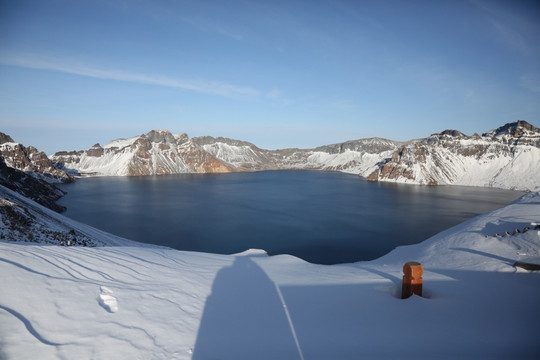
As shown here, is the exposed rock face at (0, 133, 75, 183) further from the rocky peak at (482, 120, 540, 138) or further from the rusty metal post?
the rocky peak at (482, 120, 540, 138)

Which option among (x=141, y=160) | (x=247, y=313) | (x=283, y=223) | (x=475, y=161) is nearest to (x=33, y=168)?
(x=141, y=160)

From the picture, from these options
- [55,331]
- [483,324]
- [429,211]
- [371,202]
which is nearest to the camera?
[55,331]

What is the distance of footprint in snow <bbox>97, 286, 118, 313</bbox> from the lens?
5.06 metres

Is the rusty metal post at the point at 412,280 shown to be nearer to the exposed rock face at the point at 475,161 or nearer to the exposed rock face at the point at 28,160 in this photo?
the exposed rock face at the point at 28,160

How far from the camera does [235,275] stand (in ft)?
30.8

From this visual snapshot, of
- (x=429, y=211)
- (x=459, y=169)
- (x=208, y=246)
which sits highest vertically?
(x=459, y=169)

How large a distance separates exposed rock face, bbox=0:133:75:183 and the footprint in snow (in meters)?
103

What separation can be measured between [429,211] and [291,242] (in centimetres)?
3296

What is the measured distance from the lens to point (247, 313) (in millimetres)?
6219

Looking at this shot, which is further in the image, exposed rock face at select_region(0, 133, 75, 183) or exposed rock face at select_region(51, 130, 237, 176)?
exposed rock face at select_region(51, 130, 237, 176)

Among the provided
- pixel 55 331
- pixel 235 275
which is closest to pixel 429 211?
pixel 235 275

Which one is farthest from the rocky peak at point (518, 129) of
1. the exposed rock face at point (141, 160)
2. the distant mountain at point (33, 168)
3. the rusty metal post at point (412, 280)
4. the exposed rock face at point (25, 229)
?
the distant mountain at point (33, 168)

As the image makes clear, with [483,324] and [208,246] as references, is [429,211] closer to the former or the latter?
[208,246]

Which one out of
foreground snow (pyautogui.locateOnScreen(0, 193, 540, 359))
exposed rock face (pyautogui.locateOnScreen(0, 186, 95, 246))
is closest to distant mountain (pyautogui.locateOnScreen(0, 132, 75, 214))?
exposed rock face (pyautogui.locateOnScreen(0, 186, 95, 246))
